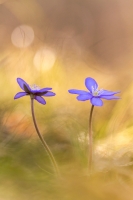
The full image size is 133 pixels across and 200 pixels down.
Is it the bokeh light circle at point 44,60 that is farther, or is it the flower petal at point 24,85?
the bokeh light circle at point 44,60

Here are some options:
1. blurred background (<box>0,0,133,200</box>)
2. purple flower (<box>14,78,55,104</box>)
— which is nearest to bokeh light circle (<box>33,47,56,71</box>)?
blurred background (<box>0,0,133,200</box>)

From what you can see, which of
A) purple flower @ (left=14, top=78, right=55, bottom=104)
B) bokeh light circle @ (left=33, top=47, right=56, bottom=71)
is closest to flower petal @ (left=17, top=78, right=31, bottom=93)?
purple flower @ (left=14, top=78, right=55, bottom=104)

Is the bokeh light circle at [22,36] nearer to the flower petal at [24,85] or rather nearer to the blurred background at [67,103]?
the blurred background at [67,103]

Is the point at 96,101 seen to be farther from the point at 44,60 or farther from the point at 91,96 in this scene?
the point at 44,60

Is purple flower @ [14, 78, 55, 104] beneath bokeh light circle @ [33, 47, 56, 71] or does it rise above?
beneath

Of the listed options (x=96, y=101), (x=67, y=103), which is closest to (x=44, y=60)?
(x=67, y=103)

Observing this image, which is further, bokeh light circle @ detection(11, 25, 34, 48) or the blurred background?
bokeh light circle @ detection(11, 25, 34, 48)

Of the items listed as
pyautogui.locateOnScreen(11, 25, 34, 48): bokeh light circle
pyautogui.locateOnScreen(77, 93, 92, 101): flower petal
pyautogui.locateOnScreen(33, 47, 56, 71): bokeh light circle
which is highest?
pyautogui.locateOnScreen(11, 25, 34, 48): bokeh light circle

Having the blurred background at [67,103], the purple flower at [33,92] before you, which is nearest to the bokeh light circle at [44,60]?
the blurred background at [67,103]

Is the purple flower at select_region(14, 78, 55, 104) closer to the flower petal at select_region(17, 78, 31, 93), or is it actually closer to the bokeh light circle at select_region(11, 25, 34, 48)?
the flower petal at select_region(17, 78, 31, 93)
